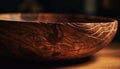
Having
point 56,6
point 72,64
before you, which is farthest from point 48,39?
point 56,6

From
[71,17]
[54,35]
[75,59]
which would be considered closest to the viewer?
[54,35]

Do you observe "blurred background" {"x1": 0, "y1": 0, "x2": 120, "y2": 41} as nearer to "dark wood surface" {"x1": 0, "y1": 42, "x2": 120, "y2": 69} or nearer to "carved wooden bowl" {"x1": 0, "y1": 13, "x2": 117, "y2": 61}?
"dark wood surface" {"x1": 0, "y1": 42, "x2": 120, "y2": 69}

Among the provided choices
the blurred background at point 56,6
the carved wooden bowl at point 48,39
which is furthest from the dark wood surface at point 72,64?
the blurred background at point 56,6

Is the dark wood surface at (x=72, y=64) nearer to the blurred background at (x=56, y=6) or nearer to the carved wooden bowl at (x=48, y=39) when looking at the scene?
the carved wooden bowl at (x=48, y=39)

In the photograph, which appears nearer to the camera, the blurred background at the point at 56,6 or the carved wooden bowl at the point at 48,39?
the carved wooden bowl at the point at 48,39

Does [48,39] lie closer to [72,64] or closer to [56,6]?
[72,64]

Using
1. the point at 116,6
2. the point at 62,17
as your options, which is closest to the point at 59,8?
the point at 116,6

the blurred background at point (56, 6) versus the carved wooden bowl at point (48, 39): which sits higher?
the blurred background at point (56, 6)

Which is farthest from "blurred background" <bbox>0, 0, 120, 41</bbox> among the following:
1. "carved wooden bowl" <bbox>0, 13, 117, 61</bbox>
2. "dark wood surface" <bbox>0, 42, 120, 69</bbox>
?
"carved wooden bowl" <bbox>0, 13, 117, 61</bbox>

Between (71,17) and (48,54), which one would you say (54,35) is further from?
(71,17)
